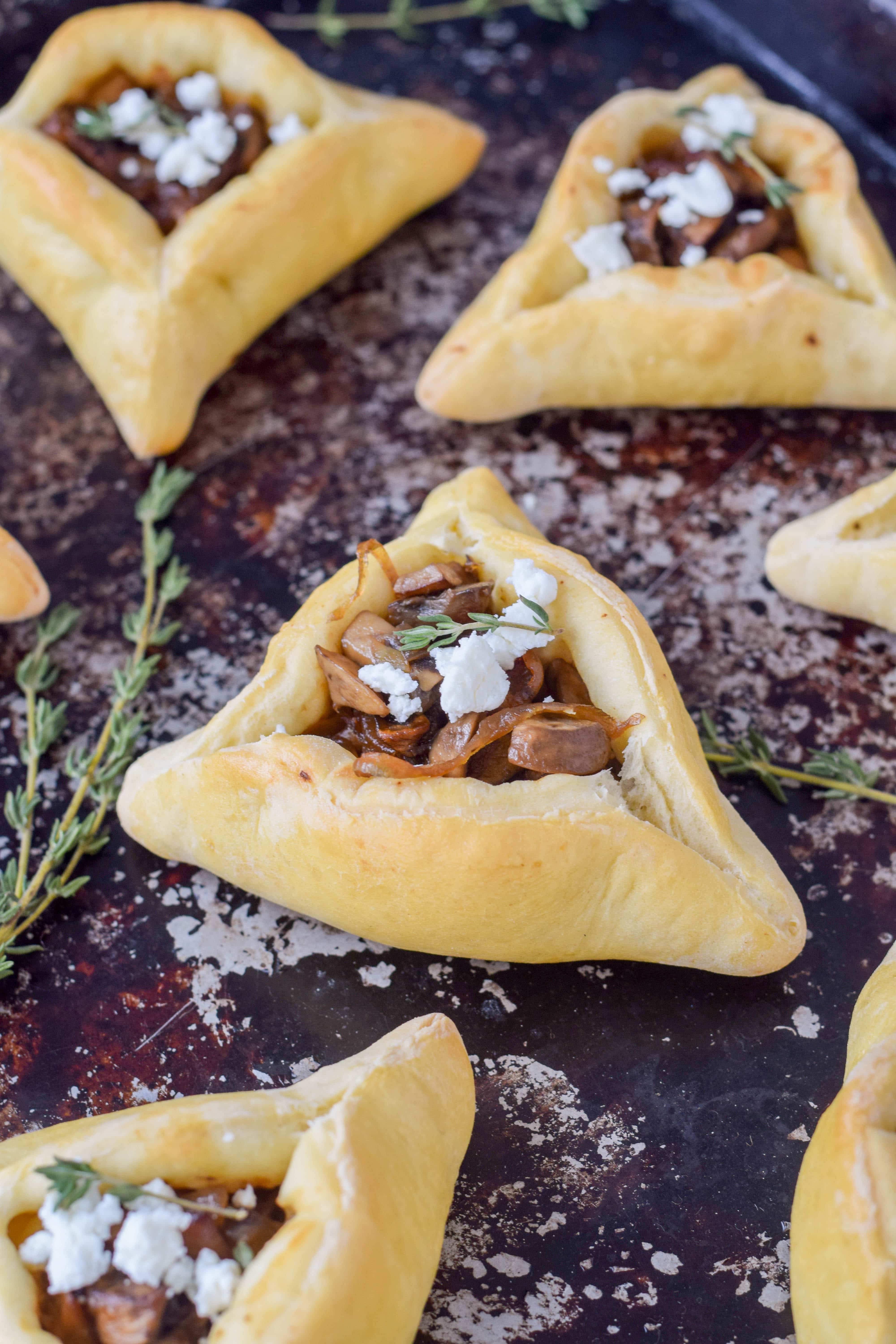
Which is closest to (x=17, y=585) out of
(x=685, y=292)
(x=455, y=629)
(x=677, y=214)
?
(x=455, y=629)

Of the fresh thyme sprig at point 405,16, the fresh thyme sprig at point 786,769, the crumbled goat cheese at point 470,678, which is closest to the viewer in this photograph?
the crumbled goat cheese at point 470,678

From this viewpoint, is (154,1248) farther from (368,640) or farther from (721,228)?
(721,228)

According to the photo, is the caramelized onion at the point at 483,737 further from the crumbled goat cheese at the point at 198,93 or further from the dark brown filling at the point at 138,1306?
the crumbled goat cheese at the point at 198,93

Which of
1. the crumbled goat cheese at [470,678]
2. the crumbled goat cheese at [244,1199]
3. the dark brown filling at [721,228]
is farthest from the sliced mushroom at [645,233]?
the crumbled goat cheese at [244,1199]

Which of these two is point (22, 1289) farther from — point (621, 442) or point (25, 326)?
point (25, 326)

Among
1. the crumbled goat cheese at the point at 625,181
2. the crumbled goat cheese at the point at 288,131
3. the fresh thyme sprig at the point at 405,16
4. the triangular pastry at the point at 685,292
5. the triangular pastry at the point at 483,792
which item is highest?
the fresh thyme sprig at the point at 405,16

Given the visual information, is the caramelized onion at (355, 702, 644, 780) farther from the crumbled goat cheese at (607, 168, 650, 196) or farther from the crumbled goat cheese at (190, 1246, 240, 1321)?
the crumbled goat cheese at (607, 168, 650, 196)
